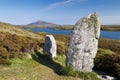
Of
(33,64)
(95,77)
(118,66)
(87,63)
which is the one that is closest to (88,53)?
(87,63)

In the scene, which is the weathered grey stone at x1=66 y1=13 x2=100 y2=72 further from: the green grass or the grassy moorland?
the green grass

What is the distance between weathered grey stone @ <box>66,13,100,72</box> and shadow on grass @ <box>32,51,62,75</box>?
76.1 inches

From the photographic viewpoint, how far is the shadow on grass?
23172 mm

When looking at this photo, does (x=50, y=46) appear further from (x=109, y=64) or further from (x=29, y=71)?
(x=109, y=64)

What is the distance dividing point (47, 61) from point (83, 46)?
5.29m

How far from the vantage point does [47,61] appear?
2533cm

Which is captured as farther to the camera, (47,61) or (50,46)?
(50,46)

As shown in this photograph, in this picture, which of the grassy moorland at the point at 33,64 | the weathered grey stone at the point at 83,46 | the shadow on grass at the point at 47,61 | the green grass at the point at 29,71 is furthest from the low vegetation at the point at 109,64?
the green grass at the point at 29,71

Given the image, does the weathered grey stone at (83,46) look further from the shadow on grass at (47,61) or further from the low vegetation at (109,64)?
the low vegetation at (109,64)

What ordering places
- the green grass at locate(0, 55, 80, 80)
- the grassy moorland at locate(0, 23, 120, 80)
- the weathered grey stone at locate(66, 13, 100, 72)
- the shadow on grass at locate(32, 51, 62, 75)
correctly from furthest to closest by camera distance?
the shadow on grass at locate(32, 51, 62, 75) → the weathered grey stone at locate(66, 13, 100, 72) → the grassy moorland at locate(0, 23, 120, 80) → the green grass at locate(0, 55, 80, 80)

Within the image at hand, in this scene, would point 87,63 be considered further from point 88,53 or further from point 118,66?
point 118,66

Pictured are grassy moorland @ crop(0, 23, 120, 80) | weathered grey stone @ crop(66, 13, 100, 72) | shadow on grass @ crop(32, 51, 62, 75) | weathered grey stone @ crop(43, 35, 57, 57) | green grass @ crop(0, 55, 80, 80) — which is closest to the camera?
green grass @ crop(0, 55, 80, 80)

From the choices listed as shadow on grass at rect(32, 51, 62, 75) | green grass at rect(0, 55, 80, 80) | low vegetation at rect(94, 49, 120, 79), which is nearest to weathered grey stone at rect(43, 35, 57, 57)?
shadow on grass at rect(32, 51, 62, 75)

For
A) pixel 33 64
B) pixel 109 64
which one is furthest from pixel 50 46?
pixel 109 64
